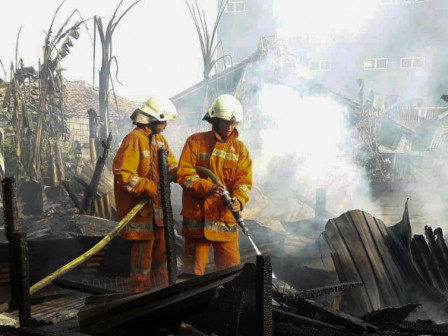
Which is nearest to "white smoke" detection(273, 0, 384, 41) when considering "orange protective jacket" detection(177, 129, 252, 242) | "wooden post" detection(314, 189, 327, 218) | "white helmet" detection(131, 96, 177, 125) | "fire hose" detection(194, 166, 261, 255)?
"wooden post" detection(314, 189, 327, 218)

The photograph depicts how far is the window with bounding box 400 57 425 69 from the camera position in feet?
119

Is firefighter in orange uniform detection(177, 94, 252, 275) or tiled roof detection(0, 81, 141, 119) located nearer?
firefighter in orange uniform detection(177, 94, 252, 275)

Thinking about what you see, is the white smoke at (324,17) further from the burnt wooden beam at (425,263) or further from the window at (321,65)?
the burnt wooden beam at (425,263)

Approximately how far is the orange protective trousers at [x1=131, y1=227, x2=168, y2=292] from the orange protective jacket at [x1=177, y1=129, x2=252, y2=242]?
432 mm

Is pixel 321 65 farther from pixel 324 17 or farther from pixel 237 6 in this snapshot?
pixel 237 6

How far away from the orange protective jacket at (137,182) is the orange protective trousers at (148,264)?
0.39 feet

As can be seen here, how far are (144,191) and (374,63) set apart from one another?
35635 mm

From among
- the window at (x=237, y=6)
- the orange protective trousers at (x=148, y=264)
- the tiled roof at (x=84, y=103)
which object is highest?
the window at (x=237, y=6)

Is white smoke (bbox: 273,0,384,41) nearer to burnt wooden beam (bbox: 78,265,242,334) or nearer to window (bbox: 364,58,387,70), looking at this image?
window (bbox: 364,58,387,70)

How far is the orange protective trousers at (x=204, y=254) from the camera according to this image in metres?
4.96

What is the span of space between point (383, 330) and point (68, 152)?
15876mm

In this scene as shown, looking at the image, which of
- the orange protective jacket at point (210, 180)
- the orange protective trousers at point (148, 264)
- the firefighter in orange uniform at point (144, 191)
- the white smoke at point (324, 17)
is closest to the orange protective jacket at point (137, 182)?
the firefighter in orange uniform at point (144, 191)

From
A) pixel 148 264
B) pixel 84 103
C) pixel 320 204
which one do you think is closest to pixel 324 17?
pixel 84 103

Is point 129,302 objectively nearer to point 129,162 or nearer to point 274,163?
point 129,162
